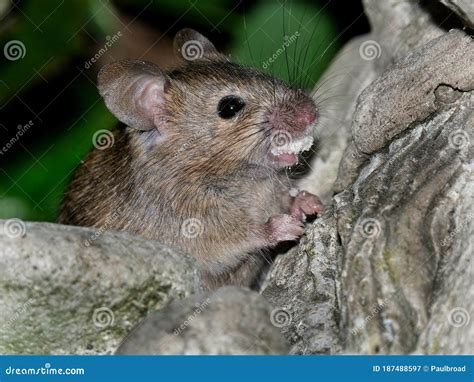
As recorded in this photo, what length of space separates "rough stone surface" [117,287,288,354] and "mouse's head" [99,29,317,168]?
1.33 m

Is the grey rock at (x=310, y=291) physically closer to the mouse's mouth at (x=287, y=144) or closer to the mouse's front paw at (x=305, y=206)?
the mouse's front paw at (x=305, y=206)

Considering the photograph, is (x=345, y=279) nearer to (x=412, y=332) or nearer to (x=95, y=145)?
(x=412, y=332)

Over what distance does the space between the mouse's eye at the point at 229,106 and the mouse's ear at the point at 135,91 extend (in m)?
0.32

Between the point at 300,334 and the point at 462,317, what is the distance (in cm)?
84

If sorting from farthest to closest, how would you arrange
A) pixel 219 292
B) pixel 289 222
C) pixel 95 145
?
pixel 95 145
pixel 289 222
pixel 219 292

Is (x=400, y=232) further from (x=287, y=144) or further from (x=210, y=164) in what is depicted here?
(x=210, y=164)

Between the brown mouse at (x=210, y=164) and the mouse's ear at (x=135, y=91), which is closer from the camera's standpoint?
the mouse's ear at (x=135, y=91)

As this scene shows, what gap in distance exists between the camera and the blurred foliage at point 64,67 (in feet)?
18.6

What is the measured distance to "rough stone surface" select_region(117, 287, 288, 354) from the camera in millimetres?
3303

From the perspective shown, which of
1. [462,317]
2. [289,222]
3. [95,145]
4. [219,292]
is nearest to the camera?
[462,317]

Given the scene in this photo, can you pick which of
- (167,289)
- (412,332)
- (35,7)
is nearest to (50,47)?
(35,7)

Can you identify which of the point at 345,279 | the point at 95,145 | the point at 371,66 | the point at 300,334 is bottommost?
the point at 95,145

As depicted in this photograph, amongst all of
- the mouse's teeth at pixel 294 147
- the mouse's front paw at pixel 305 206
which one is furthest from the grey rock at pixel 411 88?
the mouse's front paw at pixel 305 206

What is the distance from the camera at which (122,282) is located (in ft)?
11.9
